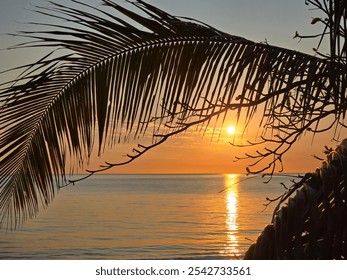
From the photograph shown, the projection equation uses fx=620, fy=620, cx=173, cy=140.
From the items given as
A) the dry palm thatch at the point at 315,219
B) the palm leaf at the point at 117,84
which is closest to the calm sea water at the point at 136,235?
the palm leaf at the point at 117,84

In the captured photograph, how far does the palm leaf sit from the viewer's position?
5.37ft

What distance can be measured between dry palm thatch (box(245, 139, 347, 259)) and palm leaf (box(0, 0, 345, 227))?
450 millimetres

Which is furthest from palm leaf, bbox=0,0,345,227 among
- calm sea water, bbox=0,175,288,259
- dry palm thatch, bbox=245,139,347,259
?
calm sea water, bbox=0,175,288,259

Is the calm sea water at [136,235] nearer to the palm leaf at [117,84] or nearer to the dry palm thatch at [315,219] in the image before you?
the palm leaf at [117,84]

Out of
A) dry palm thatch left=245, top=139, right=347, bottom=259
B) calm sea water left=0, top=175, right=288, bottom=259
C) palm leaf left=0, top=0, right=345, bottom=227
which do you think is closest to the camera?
dry palm thatch left=245, top=139, right=347, bottom=259

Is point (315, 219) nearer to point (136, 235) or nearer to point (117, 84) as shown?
point (117, 84)

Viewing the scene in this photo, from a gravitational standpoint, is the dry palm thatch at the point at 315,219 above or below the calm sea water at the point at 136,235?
above

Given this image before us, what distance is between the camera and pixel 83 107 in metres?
1.69

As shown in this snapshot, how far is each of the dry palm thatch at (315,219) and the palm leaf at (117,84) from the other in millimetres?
450

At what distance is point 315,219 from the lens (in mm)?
1129

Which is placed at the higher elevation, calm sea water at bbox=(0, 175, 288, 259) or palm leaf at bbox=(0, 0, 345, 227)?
palm leaf at bbox=(0, 0, 345, 227)

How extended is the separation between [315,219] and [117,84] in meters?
0.75

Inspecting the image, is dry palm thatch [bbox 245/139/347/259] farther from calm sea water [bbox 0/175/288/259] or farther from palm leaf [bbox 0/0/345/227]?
calm sea water [bbox 0/175/288/259]

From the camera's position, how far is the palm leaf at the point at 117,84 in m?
1.64
